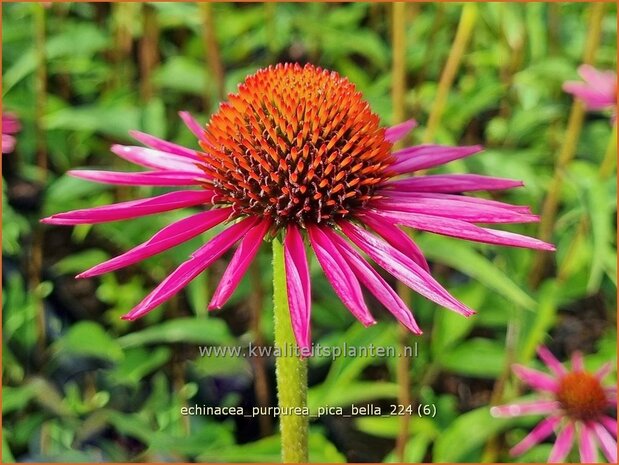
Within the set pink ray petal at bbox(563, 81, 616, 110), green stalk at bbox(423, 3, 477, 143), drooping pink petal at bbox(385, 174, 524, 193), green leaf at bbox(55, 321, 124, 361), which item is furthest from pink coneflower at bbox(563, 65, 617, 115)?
green leaf at bbox(55, 321, 124, 361)

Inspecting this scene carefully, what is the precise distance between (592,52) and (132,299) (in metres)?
0.68

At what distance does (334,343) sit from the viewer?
32.1 inches

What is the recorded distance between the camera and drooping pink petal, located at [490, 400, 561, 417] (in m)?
0.87

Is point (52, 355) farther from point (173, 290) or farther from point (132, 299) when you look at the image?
point (173, 290)

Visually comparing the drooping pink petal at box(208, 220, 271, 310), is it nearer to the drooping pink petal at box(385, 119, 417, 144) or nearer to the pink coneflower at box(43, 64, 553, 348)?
the pink coneflower at box(43, 64, 553, 348)

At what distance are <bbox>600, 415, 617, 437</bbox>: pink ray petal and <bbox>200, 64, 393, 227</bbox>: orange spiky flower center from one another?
0.46 metres

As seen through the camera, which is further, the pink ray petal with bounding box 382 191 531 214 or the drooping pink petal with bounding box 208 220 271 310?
the pink ray petal with bounding box 382 191 531 214

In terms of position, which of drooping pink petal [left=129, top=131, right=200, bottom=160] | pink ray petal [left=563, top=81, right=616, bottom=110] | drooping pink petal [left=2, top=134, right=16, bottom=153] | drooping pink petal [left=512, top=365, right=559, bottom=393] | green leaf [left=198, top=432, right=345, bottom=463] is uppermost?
pink ray petal [left=563, top=81, right=616, bottom=110]

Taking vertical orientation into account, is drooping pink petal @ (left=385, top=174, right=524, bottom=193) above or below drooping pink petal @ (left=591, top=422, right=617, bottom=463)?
above

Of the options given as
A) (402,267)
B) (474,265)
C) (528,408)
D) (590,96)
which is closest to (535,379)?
(528,408)

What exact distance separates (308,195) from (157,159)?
16 centimetres

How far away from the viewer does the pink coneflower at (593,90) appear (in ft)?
2.93

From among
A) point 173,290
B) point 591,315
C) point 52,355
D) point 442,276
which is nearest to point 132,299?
point 52,355

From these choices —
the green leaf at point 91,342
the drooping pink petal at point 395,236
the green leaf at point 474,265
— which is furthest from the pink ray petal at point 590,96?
the green leaf at point 91,342
